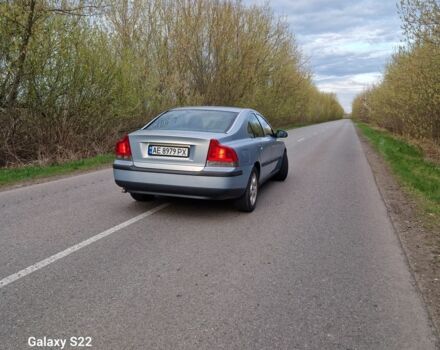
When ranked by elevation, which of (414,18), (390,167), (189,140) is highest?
(414,18)

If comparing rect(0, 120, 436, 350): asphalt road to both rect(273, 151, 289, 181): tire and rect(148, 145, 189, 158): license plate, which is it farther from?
rect(273, 151, 289, 181): tire

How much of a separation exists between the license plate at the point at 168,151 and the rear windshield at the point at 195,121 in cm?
56

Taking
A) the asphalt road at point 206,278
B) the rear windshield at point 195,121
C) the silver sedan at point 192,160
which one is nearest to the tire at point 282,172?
the asphalt road at point 206,278

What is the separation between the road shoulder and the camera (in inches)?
132

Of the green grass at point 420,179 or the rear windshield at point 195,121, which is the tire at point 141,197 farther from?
the green grass at point 420,179

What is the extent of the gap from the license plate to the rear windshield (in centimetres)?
56

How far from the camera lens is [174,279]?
3.49m

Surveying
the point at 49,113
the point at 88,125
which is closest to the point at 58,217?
the point at 49,113

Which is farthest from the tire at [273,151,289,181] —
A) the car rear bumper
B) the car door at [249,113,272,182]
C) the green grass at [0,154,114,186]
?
the green grass at [0,154,114,186]

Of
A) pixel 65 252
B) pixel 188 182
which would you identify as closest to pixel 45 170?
pixel 188 182

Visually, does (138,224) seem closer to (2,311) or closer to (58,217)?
(58,217)

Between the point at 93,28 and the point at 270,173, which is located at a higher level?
the point at 93,28

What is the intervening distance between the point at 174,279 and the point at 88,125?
36.6 feet

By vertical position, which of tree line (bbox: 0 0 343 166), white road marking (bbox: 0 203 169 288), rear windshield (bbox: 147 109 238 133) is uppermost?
tree line (bbox: 0 0 343 166)
